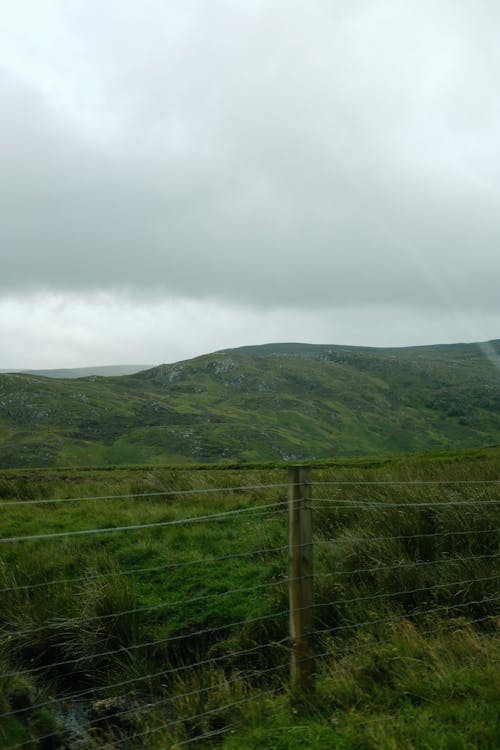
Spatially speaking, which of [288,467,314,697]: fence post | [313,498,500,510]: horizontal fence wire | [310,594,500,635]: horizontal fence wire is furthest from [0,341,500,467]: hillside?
[288,467,314,697]: fence post

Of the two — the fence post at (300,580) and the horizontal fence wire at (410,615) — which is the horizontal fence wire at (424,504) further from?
the fence post at (300,580)

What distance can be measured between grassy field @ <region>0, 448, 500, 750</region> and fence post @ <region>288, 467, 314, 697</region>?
0.18m

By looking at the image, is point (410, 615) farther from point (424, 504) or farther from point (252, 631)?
point (252, 631)

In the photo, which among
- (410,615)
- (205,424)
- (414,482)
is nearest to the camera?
(410,615)

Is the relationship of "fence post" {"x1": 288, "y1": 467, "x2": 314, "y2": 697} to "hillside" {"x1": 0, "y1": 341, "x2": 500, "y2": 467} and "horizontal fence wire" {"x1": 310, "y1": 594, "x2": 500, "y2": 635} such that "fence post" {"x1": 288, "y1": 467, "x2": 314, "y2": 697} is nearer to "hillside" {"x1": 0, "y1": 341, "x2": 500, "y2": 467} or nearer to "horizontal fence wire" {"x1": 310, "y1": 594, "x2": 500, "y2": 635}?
"horizontal fence wire" {"x1": 310, "y1": 594, "x2": 500, "y2": 635}

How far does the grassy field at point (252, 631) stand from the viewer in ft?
15.5

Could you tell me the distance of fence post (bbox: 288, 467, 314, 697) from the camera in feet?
16.6

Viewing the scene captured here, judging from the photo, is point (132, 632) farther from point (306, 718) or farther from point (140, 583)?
point (306, 718)

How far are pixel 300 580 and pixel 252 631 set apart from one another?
2565 mm

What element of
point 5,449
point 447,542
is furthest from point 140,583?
point 5,449

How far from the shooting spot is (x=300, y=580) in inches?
200

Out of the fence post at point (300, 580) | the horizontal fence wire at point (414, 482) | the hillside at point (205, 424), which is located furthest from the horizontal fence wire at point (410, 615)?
the hillside at point (205, 424)

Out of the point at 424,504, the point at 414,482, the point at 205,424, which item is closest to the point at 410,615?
the point at 424,504

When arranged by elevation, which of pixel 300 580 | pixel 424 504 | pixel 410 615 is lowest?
pixel 410 615
